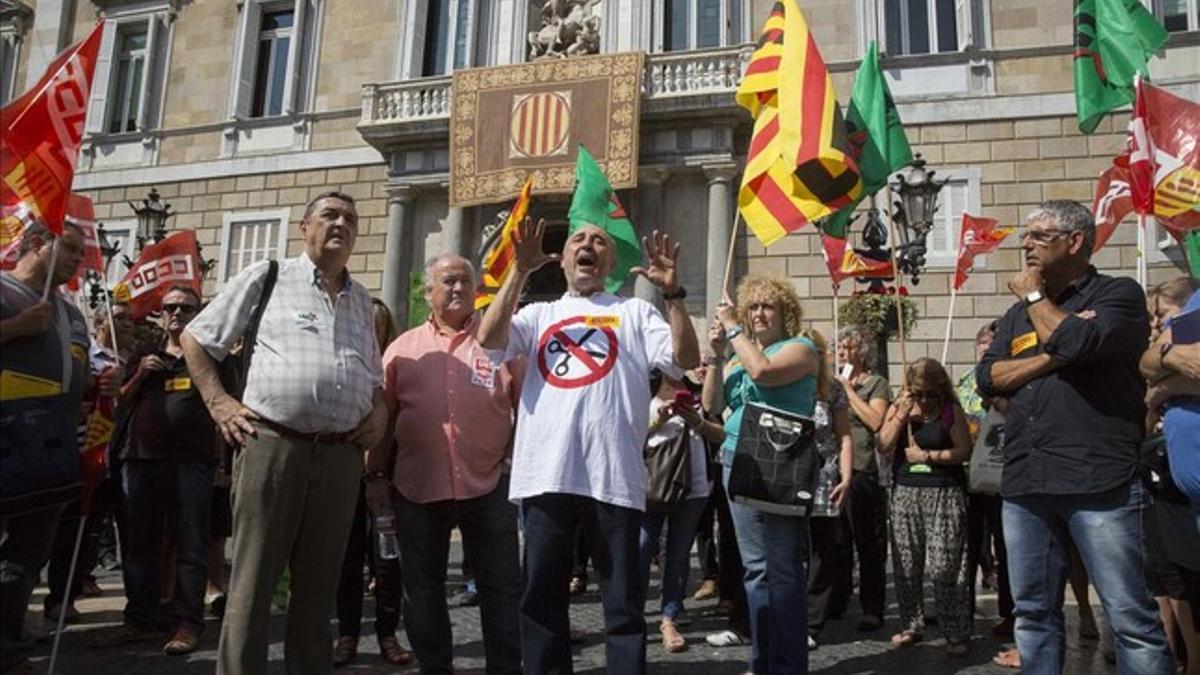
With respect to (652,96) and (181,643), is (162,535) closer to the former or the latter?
(181,643)

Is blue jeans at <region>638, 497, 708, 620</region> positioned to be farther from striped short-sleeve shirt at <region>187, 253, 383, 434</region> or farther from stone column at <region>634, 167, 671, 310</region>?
stone column at <region>634, 167, 671, 310</region>

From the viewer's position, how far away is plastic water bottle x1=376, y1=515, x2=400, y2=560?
367 cm

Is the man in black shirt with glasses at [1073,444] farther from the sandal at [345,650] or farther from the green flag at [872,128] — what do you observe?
the green flag at [872,128]

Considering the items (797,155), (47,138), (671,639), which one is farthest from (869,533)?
(47,138)

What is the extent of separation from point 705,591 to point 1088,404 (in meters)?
3.72

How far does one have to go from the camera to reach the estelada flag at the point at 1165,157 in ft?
19.4

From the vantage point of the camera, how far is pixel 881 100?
7270 millimetres

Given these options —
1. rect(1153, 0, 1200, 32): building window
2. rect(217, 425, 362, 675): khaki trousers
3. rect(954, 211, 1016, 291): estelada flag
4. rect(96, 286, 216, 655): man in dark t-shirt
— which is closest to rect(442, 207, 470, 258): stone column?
rect(954, 211, 1016, 291): estelada flag

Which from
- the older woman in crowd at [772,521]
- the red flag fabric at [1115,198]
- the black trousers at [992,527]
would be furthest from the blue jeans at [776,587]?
the red flag fabric at [1115,198]

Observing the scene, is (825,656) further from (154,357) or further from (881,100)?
(881,100)

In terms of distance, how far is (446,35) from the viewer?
17.1 m

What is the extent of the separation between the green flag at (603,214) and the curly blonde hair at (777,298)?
1204mm

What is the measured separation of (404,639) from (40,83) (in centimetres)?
335

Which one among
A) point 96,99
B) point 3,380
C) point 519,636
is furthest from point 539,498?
point 96,99
